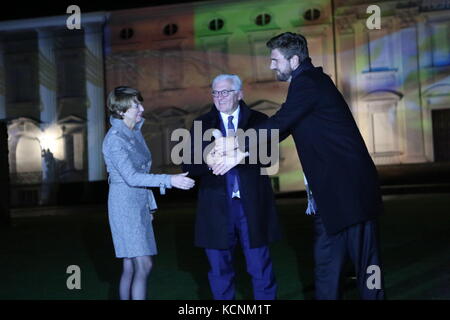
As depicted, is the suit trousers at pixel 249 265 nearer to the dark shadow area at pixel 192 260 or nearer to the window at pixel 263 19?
the dark shadow area at pixel 192 260

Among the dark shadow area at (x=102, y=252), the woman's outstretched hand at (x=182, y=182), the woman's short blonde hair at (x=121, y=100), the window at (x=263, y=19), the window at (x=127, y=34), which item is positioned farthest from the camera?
the window at (x=127, y=34)

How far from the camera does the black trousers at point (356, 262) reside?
3627 mm

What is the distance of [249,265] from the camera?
14.4ft

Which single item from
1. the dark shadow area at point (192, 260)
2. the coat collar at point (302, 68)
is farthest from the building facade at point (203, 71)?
the coat collar at point (302, 68)

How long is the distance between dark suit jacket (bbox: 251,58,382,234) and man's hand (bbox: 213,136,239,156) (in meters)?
0.30

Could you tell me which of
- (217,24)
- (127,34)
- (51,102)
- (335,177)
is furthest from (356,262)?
(51,102)

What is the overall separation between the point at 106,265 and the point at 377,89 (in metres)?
20.0

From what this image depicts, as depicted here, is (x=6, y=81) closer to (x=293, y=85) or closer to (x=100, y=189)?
(x=100, y=189)

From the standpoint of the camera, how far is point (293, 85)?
377 cm

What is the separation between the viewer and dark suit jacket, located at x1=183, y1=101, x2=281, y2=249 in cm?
431

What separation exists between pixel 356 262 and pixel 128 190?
5.32ft

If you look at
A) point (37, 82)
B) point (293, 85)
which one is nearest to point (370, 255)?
point (293, 85)

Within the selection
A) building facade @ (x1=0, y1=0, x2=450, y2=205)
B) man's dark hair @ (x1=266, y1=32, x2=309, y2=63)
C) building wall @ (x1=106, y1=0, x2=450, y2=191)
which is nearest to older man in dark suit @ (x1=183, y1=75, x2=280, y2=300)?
man's dark hair @ (x1=266, y1=32, x2=309, y2=63)

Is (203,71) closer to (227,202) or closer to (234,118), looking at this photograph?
(234,118)
